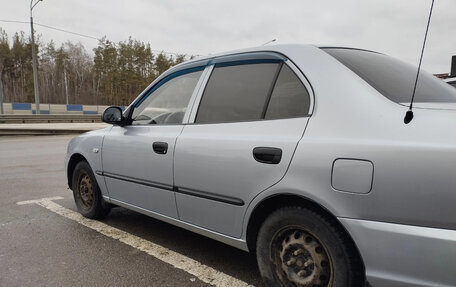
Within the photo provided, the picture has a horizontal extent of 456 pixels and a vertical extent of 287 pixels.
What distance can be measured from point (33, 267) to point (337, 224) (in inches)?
95.3

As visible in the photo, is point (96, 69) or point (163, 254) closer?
point (163, 254)

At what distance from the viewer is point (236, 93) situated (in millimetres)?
2574

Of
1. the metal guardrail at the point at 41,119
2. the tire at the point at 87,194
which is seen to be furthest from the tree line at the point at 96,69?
the tire at the point at 87,194

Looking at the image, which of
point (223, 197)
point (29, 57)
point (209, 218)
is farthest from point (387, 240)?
point (29, 57)

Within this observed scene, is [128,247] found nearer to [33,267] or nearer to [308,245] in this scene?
[33,267]

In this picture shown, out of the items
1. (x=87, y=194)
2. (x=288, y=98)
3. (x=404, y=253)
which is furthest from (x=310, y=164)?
(x=87, y=194)

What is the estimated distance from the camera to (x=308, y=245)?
1991 millimetres

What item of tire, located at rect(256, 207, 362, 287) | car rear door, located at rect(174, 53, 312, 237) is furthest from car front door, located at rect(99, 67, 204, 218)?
tire, located at rect(256, 207, 362, 287)

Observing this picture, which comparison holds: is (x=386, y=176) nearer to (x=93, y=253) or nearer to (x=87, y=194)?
(x=93, y=253)

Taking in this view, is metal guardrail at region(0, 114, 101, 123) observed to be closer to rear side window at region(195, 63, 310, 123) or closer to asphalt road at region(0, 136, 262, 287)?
asphalt road at region(0, 136, 262, 287)

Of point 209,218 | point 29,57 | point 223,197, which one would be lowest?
point 209,218

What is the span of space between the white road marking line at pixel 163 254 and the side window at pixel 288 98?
4.14ft

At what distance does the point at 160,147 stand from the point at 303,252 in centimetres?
143

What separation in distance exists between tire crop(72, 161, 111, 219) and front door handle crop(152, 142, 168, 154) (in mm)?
1298
